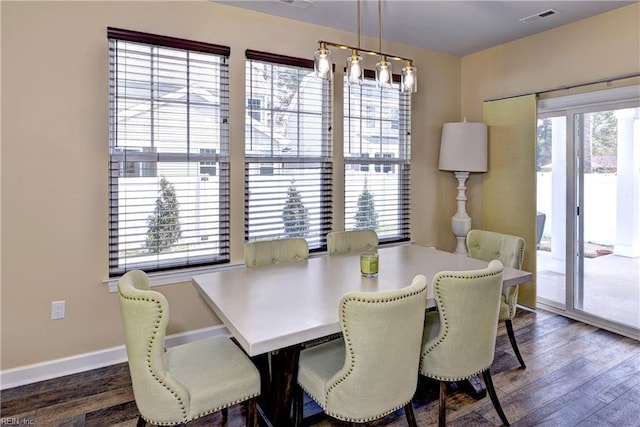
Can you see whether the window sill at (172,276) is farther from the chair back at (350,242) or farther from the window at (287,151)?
the chair back at (350,242)

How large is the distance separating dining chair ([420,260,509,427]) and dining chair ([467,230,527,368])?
79 cm

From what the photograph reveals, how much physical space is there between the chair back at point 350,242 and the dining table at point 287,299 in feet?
0.99

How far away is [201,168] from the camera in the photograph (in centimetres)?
314

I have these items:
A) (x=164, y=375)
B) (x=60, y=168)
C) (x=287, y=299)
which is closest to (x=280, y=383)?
(x=287, y=299)

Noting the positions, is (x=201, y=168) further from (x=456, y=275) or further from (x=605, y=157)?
(x=605, y=157)

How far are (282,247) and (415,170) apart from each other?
207 centimetres

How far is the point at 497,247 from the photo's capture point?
3018 mm

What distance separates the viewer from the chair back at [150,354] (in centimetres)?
152

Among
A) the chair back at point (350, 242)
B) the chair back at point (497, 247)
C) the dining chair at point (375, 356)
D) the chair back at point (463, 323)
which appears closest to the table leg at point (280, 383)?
the dining chair at point (375, 356)

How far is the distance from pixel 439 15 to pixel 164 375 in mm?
3344

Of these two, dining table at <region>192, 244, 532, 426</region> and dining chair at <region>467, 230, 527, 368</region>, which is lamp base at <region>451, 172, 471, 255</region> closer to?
dining chair at <region>467, 230, 527, 368</region>

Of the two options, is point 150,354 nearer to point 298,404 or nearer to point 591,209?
point 298,404

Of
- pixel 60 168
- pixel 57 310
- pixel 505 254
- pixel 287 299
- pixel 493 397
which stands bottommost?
pixel 493 397

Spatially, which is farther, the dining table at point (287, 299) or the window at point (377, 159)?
the window at point (377, 159)
